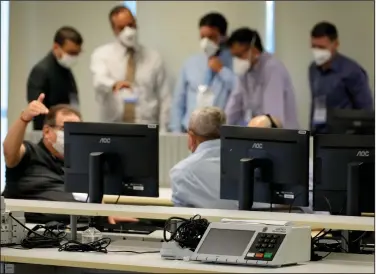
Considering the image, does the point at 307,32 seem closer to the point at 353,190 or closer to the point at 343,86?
the point at 343,86

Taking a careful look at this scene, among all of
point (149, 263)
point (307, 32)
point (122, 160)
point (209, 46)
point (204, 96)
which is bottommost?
point (149, 263)

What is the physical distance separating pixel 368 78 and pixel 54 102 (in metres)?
2.76

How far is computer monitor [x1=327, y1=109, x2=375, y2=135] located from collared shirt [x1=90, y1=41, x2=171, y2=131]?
222 cm

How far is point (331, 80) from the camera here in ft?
27.2

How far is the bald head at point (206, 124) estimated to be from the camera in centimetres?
528

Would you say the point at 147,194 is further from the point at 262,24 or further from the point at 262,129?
the point at 262,24

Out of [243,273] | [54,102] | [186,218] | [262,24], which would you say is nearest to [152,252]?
[186,218]

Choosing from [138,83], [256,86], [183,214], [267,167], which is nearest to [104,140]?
[267,167]

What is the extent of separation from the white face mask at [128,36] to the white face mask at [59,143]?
3.11 m

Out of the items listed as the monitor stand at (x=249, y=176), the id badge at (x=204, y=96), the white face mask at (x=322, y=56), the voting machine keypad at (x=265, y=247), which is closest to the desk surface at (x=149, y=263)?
the voting machine keypad at (x=265, y=247)

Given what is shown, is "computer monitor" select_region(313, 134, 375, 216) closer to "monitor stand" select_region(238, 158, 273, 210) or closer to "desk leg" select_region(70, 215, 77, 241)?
"monitor stand" select_region(238, 158, 273, 210)

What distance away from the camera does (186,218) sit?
13.6 ft

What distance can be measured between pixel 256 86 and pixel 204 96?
1.76ft

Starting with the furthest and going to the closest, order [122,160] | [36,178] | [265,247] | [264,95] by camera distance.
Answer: [264,95] → [36,178] → [122,160] → [265,247]
